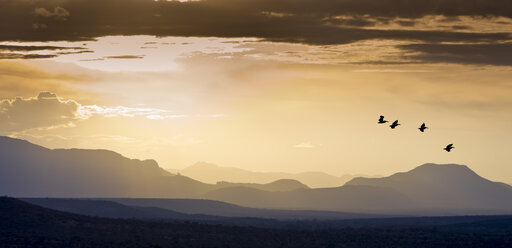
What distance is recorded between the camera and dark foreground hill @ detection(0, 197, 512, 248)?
9819cm

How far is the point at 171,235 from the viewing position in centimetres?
11219

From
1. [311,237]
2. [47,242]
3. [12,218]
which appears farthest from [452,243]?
[12,218]

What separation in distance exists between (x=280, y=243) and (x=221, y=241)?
371 inches

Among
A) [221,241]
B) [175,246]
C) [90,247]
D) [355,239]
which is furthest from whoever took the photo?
[355,239]

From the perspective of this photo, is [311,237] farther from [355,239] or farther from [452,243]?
[452,243]

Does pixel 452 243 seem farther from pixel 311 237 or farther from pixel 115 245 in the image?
pixel 115 245

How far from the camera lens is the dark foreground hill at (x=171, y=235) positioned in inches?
3866

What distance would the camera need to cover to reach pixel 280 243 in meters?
109

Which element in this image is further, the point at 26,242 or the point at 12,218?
the point at 12,218

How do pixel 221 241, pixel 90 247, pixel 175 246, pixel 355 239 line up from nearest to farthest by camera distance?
pixel 90 247 < pixel 175 246 < pixel 221 241 < pixel 355 239

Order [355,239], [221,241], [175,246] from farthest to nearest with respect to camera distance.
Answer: [355,239] → [221,241] → [175,246]

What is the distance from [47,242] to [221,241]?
26.8 meters

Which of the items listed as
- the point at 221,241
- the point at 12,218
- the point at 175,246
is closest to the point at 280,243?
the point at 221,241

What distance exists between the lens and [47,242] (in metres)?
92.7
